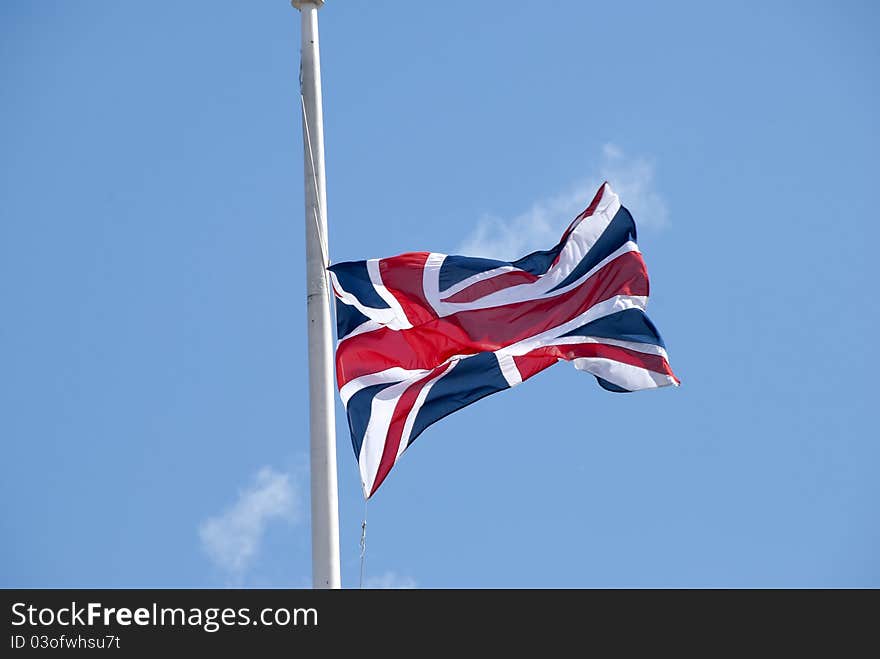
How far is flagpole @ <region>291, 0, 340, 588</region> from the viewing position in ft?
75.3

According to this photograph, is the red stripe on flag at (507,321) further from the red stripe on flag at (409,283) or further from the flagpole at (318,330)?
the flagpole at (318,330)

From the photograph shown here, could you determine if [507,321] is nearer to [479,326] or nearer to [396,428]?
[479,326]

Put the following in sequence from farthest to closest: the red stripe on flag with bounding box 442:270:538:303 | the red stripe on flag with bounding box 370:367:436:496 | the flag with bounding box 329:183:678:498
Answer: the red stripe on flag with bounding box 442:270:538:303 < the flag with bounding box 329:183:678:498 < the red stripe on flag with bounding box 370:367:436:496

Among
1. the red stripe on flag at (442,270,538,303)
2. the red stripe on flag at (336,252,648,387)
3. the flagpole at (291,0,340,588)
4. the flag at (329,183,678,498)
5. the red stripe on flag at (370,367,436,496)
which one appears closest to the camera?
the flagpole at (291,0,340,588)

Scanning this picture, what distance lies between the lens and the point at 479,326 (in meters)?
26.4

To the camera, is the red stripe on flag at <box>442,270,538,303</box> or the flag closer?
the flag

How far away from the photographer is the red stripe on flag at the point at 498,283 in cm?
2652

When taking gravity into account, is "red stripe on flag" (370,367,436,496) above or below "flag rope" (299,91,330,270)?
below

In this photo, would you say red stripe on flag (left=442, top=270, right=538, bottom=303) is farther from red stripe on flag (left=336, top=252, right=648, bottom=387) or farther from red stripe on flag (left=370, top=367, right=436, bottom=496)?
red stripe on flag (left=370, top=367, right=436, bottom=496)

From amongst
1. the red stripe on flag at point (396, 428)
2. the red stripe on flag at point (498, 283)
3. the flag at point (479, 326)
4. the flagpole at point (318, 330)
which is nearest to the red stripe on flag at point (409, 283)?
the flag at point (479, 326)

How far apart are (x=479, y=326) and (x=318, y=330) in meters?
2.96

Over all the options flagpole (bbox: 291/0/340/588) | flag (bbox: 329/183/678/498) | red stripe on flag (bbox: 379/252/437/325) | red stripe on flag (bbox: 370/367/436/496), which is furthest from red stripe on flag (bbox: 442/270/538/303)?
flagpole (bbox: 291/0/340/588)

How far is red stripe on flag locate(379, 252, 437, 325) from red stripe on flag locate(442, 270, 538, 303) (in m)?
0.59
